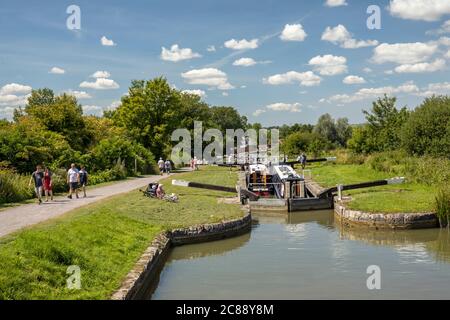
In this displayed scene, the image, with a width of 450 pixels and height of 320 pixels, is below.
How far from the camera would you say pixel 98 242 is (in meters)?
12.6

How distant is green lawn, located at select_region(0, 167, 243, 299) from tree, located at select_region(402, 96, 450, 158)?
782 inches

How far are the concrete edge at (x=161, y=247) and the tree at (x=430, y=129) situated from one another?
63.4 ft

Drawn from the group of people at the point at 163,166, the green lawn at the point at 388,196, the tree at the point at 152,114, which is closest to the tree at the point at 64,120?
the group of people at the point at 163,166

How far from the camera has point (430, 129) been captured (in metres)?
34.2

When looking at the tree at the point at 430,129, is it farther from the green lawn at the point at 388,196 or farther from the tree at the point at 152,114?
the tree at the point at 152,114

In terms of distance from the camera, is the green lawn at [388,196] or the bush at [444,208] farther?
the green lawn at [388,196]

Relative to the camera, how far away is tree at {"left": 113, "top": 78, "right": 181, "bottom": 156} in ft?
150

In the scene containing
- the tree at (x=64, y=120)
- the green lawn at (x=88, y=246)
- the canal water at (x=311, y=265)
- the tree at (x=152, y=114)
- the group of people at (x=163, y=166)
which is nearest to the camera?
the green lawn at (x=88, y=246)

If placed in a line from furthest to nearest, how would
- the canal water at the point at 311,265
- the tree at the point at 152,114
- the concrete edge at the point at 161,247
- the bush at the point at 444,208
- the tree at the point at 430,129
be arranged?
the tree at the point at 152,114, the tree at the point at 430,129, the bush at the point at 444,208, the canal water at the point at 311,265, the concrete edge at the point at 161,247

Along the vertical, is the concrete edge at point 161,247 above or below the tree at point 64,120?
below

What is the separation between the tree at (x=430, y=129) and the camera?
33.2m

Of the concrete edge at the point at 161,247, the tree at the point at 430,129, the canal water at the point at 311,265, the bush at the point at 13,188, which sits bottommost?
the canal water at the point at 311,265

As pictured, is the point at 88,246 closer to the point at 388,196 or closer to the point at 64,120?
the point at 388,196

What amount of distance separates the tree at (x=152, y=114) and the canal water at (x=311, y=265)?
28.0 meters
